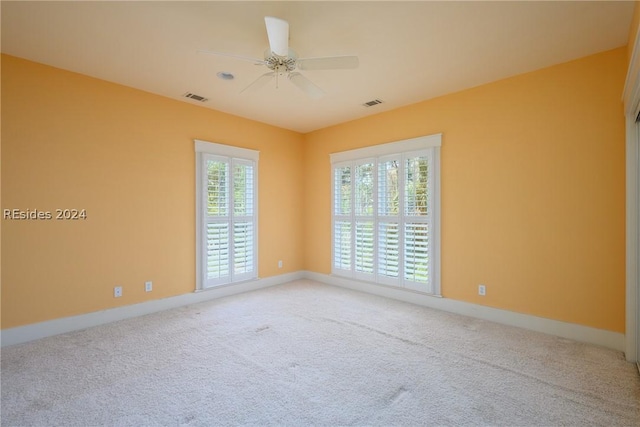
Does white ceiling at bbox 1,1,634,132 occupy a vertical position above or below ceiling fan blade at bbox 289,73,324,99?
above

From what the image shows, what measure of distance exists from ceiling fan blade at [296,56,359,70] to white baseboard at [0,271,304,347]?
11.0 feet

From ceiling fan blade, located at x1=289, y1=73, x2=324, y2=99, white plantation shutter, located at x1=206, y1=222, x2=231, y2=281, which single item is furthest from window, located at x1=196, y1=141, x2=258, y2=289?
ceiling fan blade, located at x1=289, y1=73, x2=324, y2=99

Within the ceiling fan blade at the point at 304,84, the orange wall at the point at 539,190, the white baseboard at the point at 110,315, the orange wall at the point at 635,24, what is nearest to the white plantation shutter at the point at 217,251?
the white baseboard at the point at 110,315

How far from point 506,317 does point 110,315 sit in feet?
15.0

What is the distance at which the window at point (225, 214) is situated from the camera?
425cm

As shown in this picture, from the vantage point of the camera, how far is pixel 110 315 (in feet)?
11.4

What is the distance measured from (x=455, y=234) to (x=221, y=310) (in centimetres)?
319

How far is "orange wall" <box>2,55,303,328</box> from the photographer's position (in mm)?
2938

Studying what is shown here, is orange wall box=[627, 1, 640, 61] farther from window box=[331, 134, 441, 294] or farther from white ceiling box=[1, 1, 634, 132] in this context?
window box=[331, 134, 441, 294]

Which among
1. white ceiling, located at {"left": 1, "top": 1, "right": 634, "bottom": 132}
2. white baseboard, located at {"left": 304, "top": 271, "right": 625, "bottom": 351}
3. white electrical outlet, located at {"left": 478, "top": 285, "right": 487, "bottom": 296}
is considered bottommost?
white baseboard, located at {"left": 304, "top": 271, "right": 625, "bottom": 351}

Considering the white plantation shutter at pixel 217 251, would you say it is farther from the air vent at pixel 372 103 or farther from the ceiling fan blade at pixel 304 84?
the air vent at pixel 372 103

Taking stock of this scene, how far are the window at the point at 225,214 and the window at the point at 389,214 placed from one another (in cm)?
144

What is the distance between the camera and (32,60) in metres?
2.97

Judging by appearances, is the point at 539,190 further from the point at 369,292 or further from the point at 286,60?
the point at 286,60
